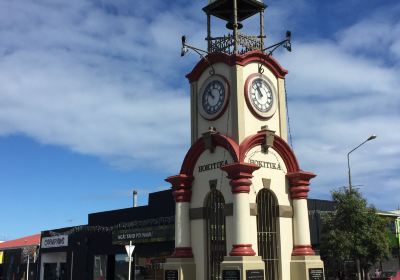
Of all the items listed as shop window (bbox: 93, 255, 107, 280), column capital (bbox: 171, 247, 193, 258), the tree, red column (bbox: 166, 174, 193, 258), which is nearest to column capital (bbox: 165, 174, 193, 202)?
red column (bbox: 166, 174, 193, 258)

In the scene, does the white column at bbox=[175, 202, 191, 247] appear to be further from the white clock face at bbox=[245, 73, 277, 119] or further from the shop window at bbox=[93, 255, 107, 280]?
the shop window at bbox=[93, 255, 107, 280]

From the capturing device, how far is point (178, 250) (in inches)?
837

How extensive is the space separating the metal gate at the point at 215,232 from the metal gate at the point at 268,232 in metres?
1.50

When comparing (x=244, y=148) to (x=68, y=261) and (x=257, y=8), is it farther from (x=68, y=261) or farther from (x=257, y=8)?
(x=68, y=261)

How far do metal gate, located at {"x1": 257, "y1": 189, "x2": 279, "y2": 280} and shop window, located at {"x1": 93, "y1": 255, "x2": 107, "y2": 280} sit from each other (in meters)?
21.0

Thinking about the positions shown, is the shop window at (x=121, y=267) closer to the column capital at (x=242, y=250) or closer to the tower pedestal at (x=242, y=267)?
the tower pedestal at (x=242, y=267)

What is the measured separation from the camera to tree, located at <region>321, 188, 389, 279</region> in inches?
1153

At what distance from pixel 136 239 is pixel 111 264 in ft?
16.7

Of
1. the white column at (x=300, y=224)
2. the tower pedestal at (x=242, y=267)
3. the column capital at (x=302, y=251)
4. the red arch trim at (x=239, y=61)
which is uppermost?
the red arch trim at (x=239, y=61)

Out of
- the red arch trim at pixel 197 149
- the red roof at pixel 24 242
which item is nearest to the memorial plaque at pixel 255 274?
the red arch trim at pixel 197 149

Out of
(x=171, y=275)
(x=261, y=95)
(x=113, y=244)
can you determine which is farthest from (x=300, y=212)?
(x=113, y=244)

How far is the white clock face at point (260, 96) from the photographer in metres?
21.1

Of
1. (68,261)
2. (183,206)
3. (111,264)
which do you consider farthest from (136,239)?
(183,206)

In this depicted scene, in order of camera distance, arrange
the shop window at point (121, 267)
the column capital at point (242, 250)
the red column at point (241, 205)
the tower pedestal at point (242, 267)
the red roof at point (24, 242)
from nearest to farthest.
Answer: the tower pedestal at point (242, 267) → the column capital at point (242, 250) → the red column at point (241, 205) → the shop window at point (121, 267) → the red roof at point (24, 242)
